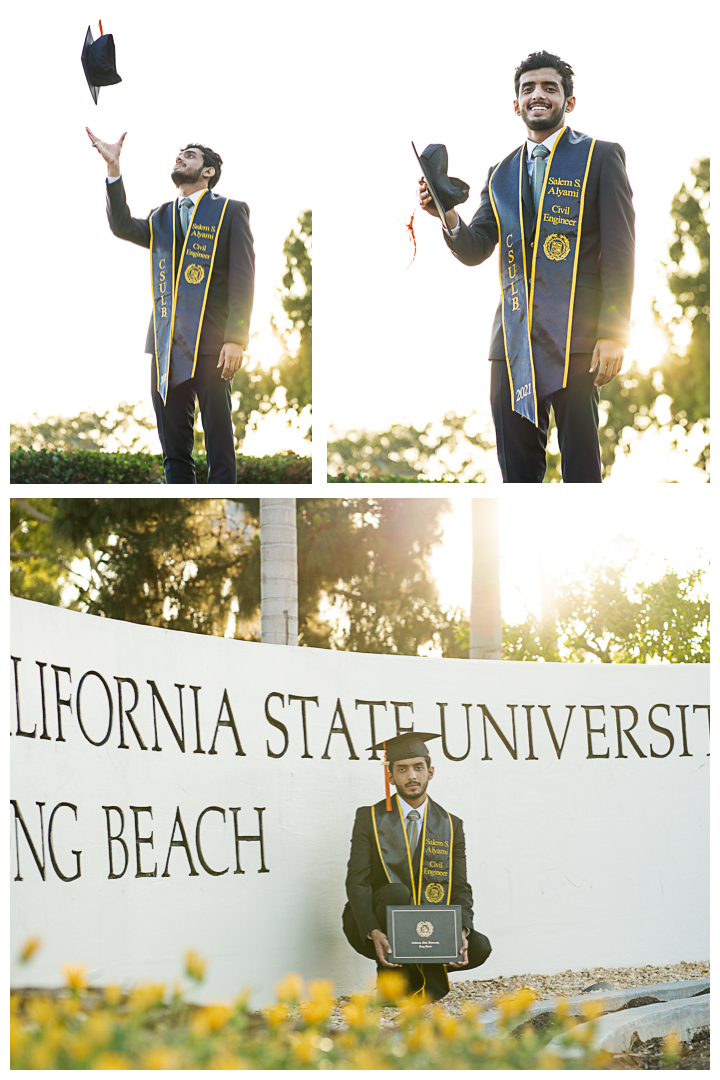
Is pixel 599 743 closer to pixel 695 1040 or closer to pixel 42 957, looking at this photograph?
pixel 695 1040

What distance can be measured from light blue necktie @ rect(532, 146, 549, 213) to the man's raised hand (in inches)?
46.1

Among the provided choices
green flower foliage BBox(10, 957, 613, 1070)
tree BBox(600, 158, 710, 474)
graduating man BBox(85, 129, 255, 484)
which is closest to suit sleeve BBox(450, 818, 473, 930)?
green flower foliage BBox(10, 957, 613, 1070)

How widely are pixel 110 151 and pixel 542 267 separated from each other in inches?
50.1

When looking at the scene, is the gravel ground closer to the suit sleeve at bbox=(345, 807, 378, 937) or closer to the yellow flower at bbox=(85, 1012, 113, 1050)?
the suit sleeve at bbox=(345, 807, 378, 937)

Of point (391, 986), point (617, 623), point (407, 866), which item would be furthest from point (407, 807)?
point (617, 623)

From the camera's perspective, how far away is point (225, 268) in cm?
308

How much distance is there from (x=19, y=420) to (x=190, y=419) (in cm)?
70

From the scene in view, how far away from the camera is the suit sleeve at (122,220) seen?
3.03 meters

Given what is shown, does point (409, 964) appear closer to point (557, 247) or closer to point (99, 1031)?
point (99, 1031)

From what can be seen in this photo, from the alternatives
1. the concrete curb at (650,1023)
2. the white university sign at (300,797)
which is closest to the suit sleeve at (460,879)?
the white university sign at (300,797)

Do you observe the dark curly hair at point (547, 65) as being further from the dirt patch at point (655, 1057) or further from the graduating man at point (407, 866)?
the dirt patch at point (655, 1057)

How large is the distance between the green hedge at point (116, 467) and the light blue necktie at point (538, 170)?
1096 millimetres

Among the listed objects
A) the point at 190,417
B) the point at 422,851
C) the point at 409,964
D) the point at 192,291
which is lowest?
the point at 409,964

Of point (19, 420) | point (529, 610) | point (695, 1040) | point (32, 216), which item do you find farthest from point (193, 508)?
point (695, 1040)
